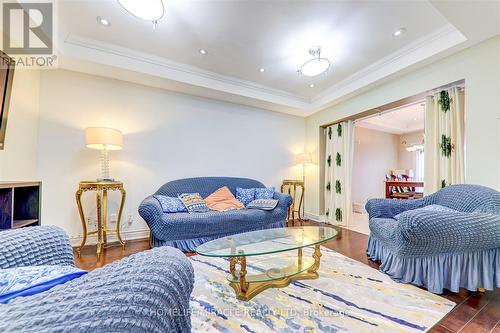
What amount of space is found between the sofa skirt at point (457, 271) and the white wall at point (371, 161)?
14.2ft

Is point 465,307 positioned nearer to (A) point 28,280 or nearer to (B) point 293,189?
(A) point 28,280

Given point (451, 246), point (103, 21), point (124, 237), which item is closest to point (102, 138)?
point (103, 21)

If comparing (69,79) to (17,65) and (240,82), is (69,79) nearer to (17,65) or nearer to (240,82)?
(17,65)

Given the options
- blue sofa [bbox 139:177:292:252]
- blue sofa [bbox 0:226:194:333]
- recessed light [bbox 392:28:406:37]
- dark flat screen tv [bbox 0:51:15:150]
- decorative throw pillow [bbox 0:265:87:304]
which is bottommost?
blue sofa [bbox 139:177:292:252]

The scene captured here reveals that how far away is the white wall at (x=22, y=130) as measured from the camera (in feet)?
6.87

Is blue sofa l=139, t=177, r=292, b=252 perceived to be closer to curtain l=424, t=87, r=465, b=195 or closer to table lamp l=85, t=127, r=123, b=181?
table lamp l=85, t=127, r=123, b=181

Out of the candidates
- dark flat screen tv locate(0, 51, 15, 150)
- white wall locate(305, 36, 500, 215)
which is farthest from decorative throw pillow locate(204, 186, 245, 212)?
white wall locate(305, 36, 500, 215)

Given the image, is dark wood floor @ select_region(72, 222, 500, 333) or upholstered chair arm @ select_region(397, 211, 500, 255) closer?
dark wood floor @ select_region(72, 222, 500, 333)

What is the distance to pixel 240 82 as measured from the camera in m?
3.49

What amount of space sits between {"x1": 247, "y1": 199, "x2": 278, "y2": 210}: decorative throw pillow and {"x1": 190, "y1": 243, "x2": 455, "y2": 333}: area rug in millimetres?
1221

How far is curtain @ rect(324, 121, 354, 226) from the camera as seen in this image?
12.9ft

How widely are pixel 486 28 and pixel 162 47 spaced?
342 cm

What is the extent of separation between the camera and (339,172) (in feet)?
13.3

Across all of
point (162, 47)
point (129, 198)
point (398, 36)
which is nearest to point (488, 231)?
point (398, 36)
